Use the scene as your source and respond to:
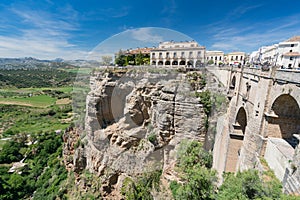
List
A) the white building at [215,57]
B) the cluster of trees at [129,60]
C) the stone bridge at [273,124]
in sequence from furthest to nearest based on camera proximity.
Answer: the white building at [215,57] < the cluster of trees at [129,60] < the stone bridge at [273,124]

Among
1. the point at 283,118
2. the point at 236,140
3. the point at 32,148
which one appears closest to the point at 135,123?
the point at 236,140

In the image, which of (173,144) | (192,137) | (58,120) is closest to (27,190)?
(173,144)

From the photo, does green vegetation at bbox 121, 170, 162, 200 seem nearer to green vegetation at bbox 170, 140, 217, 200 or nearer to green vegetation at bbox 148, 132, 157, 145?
green vegetation at bbox 148, 132, 157, 145

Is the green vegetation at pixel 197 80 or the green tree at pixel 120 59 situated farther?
the green tree at pixel 120 59

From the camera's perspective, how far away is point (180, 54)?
2078cm

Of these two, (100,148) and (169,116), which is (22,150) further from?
(169,116)

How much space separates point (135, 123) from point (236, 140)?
8.21 m

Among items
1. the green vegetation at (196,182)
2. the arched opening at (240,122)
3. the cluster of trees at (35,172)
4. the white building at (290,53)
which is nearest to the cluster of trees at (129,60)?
the arched opening at (240,122)

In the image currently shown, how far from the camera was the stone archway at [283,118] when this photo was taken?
262 inches

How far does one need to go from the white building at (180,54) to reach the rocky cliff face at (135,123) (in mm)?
8175

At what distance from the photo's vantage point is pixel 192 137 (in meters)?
11.6

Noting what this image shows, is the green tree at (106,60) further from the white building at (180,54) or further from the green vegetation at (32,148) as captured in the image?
the green vegetation at (32,148)

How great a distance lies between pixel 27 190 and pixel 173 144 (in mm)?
19973

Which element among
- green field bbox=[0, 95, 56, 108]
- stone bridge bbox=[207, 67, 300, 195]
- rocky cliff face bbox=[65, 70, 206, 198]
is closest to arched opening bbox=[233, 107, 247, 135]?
stone bridge bbox=[207, 67, 300, 195]
